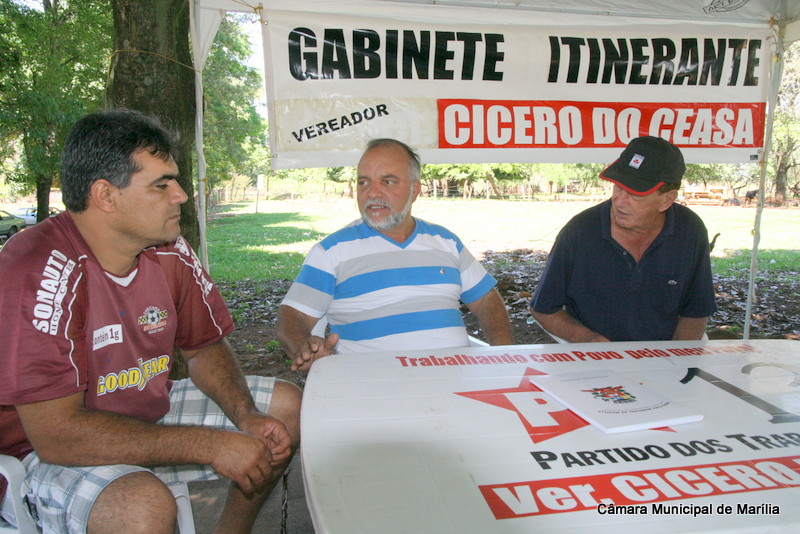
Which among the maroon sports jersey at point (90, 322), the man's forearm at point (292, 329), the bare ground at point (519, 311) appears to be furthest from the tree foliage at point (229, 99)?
the maroon sports jersey at point (90, 322)

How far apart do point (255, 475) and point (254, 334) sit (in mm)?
4016

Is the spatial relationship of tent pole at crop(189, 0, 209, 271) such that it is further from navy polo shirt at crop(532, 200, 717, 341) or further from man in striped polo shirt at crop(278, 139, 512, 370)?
navy polo shirt at crop(532, 200, 717, 341)

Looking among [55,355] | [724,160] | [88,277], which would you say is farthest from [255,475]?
[724,160]

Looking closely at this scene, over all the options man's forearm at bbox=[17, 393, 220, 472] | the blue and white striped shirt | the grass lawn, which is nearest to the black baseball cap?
the blue and white striped shirt

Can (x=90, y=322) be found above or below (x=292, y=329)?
above

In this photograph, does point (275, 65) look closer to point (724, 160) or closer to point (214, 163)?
point (724, 160)

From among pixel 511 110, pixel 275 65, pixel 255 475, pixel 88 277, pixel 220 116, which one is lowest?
pixel 255 475

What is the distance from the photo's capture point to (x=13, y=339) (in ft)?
4.39

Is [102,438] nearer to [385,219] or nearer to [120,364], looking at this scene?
[120,364]

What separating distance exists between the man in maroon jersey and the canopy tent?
53.4 inches

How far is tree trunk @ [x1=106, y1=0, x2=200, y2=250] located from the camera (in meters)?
2.70

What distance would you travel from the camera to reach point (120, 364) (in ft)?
5.39

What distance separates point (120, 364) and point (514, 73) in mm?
2911

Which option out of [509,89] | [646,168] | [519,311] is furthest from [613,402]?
[519,311]
